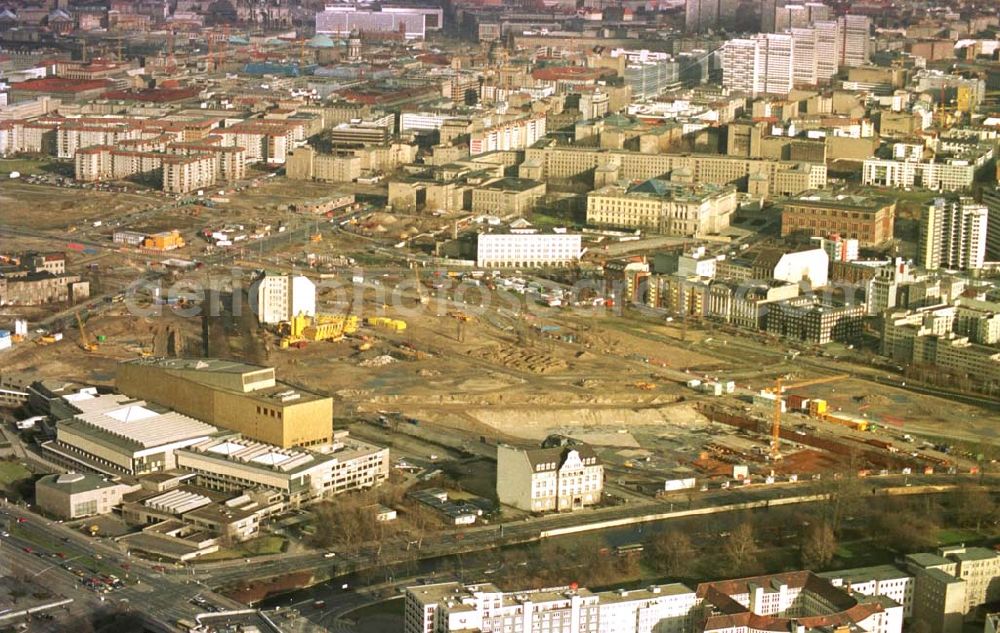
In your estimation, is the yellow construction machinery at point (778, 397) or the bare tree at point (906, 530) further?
the yellow construction machinery at point (778, 397)

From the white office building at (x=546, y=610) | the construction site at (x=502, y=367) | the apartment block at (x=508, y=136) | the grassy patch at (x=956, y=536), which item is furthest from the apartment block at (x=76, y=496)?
the apartment block at (x=508, y=136)

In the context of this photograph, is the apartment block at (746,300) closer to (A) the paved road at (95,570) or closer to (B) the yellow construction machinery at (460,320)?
(B) the yellow construction machinery at (460,320)

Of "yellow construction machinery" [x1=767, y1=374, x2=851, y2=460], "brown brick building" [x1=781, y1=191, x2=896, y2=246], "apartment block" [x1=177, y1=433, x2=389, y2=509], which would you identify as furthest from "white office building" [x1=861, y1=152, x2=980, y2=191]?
"apartment block" [x1=177, y1=433, x2=389, y2=509]

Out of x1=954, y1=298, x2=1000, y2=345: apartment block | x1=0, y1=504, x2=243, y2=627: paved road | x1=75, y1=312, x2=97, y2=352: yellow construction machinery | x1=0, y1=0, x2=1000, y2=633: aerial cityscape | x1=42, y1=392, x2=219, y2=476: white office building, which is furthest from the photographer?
x1=954, y1=298, x2=1000, y2=345: apartment block

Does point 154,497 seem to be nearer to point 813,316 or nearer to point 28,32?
point 813,316

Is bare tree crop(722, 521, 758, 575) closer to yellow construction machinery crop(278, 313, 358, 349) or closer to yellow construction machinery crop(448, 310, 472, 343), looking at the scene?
yellow construction machinery crop(448, 310, 472, 343)

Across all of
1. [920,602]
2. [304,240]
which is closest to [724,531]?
[920,602]
